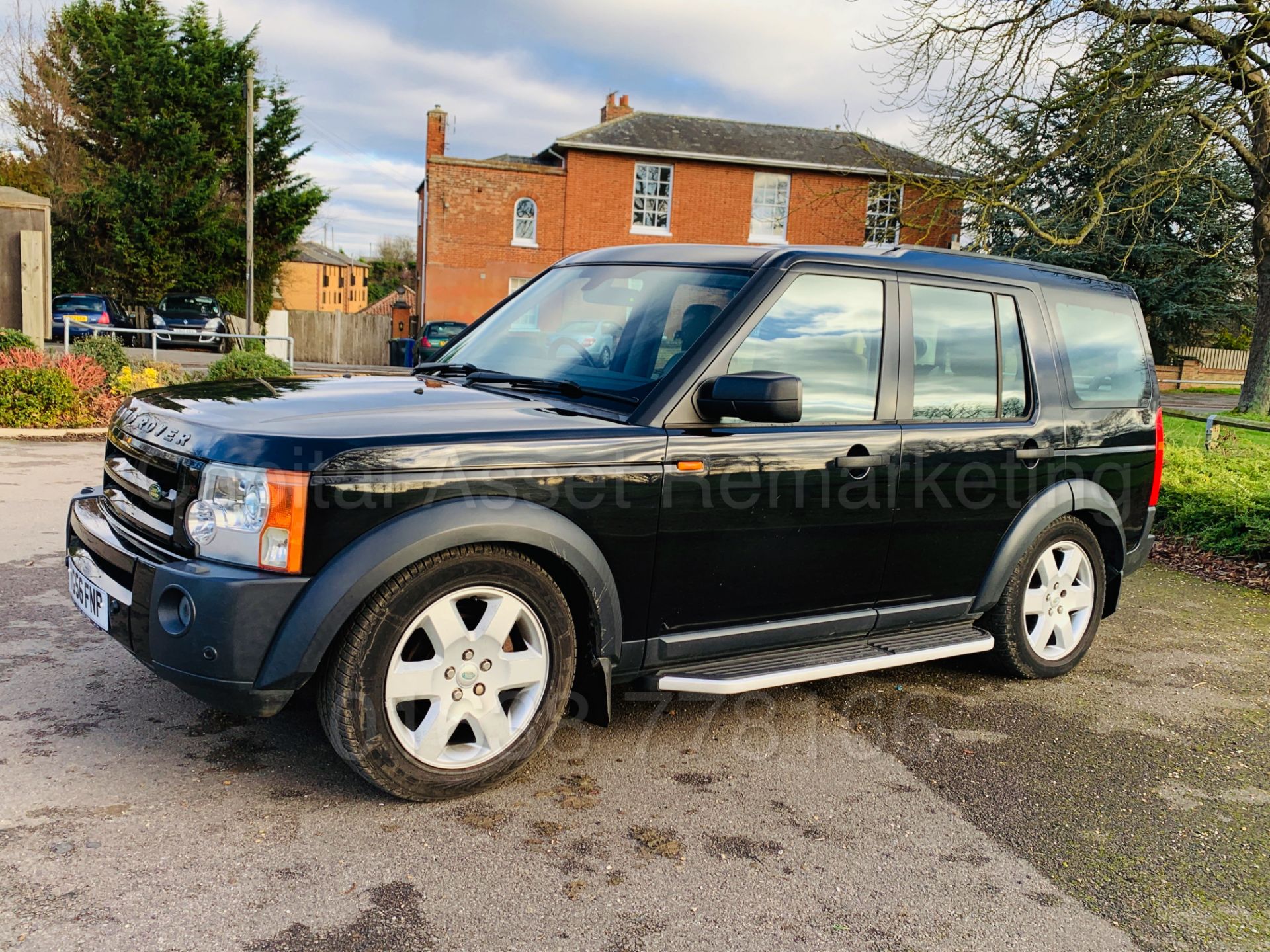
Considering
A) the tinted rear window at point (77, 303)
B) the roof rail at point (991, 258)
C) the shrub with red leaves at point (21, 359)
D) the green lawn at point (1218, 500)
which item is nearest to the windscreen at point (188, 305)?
the tinted rear window at point (77, 303)

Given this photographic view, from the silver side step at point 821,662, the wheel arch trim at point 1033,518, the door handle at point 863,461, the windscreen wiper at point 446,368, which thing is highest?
the windscreen wiper at point 446,368

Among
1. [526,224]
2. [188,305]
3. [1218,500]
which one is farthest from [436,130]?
[1218,500]

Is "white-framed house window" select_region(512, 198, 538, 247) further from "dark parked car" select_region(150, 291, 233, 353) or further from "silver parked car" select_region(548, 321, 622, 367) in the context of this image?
"silver parked car" select_region(548, 321, 622, 367)

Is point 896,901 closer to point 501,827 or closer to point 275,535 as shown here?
point 501,827

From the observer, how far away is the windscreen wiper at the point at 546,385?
3.75 meters

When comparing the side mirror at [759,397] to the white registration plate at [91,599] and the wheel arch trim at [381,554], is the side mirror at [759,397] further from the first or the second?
the white registration plate at [91,599]

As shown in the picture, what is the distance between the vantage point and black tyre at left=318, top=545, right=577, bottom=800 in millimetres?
3068

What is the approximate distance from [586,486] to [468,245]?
33.1 meters

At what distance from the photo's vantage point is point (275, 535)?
2.94 m

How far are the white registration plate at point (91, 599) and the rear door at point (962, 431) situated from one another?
2906mm

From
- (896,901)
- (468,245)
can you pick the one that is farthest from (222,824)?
(468,245)

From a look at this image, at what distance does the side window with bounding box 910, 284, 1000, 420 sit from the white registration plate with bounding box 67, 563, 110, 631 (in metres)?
3.13

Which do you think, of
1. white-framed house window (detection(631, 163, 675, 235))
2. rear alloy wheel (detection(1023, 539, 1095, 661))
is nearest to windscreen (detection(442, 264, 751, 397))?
rear alloy wheel (detection(1023, 539, 1095, 661))

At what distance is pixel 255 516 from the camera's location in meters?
2.93
